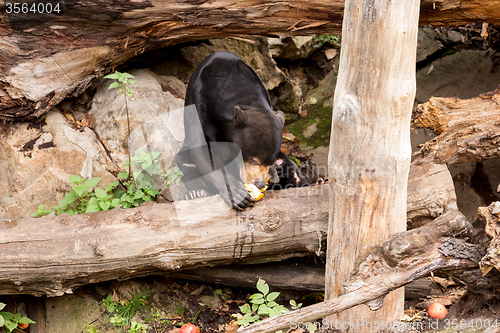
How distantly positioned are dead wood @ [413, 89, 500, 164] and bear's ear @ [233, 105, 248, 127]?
1.62 metres

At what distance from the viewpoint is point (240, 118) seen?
12.6 feet

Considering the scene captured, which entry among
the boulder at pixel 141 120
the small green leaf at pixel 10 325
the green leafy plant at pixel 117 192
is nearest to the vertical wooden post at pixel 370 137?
the green leafy plant at pixel 117 192

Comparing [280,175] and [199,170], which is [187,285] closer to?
[199,170]

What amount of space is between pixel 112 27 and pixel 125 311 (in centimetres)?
270

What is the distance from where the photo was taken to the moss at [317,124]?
20.3 ft

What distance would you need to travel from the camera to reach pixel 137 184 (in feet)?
13.5

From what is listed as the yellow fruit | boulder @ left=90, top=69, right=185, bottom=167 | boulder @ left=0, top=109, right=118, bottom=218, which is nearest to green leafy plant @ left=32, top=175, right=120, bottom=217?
boulder @ left=0, top=109, right=118, bottom=218

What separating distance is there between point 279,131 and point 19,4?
8.56 ft

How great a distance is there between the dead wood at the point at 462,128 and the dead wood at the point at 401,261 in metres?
1.29

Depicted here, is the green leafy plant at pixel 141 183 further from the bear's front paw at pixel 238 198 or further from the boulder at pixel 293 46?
the boulder at pixel 293 46

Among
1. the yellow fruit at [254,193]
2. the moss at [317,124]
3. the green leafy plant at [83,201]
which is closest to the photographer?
the yellow fruit at [254,193]

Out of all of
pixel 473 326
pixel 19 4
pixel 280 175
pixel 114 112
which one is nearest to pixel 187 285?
pixel 280 175

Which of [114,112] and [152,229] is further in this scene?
[114,112]

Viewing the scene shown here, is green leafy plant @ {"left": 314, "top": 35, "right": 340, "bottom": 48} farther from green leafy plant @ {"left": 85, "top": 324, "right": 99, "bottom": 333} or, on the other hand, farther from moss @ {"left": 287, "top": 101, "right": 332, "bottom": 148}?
green leafy plant @ {"left": 85, "top": 324, "right": 99, "bottom": 333}
